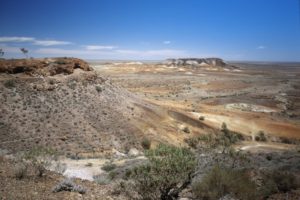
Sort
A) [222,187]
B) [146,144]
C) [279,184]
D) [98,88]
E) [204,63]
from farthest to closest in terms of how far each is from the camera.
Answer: [204,63] < [98,88] < [146,144] < [279,184] < [222,187]

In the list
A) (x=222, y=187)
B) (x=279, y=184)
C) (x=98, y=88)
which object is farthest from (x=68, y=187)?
(x=98, y=88)

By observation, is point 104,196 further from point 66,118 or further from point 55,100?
point 55,100

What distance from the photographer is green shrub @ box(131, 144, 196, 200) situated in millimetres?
10953

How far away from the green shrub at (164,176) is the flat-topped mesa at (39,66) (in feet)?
77.0

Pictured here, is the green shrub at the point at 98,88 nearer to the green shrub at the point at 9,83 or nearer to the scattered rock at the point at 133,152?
the green shrub at the point at 9,83

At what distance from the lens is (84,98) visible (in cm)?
3164

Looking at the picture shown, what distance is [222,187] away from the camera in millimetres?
11117

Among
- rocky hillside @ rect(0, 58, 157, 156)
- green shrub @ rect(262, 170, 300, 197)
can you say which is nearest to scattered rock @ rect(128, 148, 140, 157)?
rocky hillside @ rect(0, 58, 157, 156)

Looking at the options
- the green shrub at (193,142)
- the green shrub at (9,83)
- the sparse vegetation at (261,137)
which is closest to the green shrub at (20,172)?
the green shrub at (193,142)

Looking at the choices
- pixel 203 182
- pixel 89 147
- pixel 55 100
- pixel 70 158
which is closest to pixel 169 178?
pixel 203 182

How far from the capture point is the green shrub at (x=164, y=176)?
11.0 meters

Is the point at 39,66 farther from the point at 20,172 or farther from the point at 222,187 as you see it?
the point at 222,187

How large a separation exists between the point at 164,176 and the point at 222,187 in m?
1.87

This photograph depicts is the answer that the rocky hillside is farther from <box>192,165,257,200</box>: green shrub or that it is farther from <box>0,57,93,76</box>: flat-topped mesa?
<box>192,165,257,200</box>: green shrub
